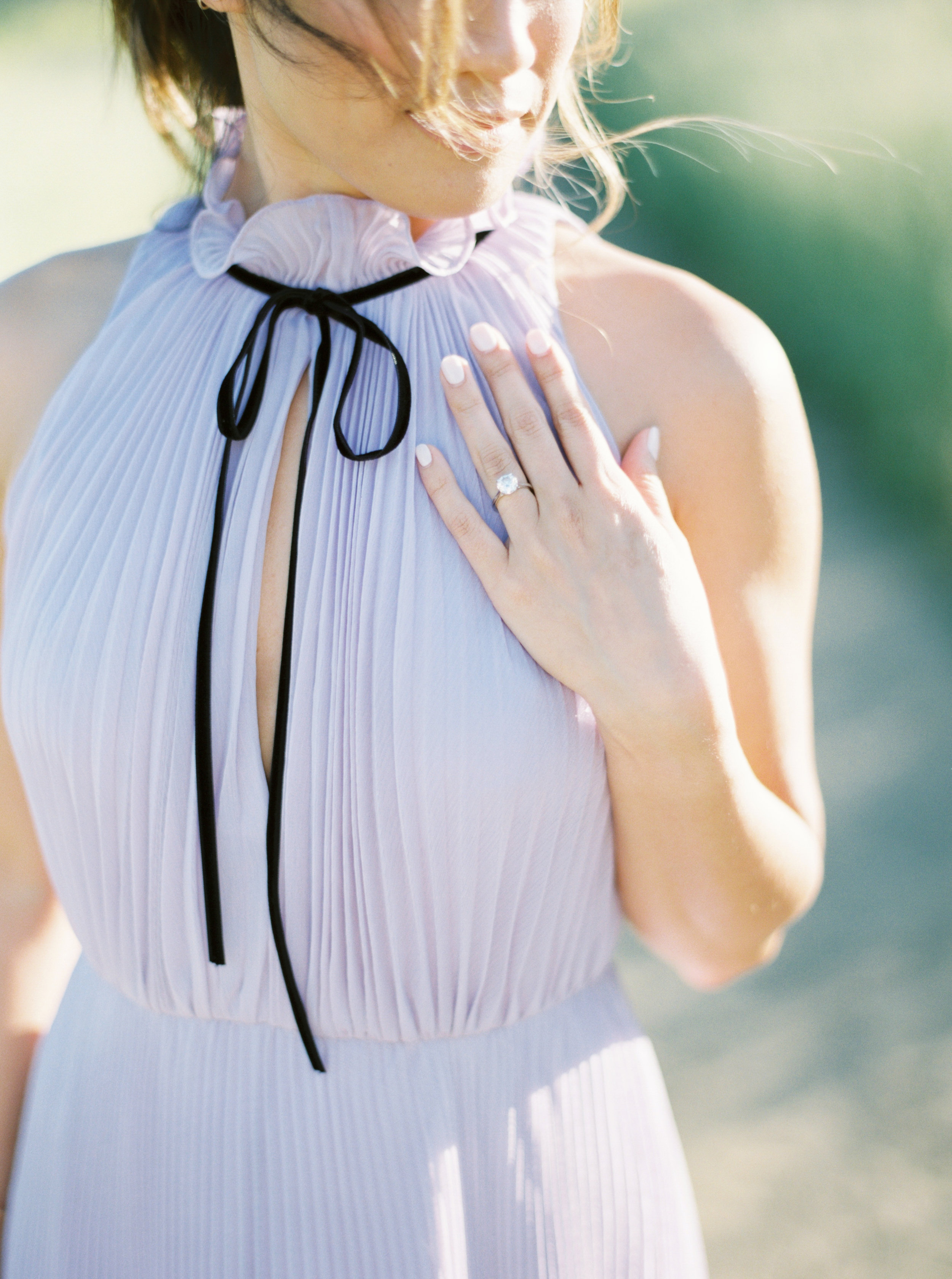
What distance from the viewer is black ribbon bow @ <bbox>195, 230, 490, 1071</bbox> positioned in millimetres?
759

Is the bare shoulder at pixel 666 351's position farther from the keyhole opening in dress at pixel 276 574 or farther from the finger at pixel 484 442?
the keyhole opening in dress at pixel 276 574

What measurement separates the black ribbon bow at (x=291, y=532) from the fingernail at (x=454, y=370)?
0.09ft

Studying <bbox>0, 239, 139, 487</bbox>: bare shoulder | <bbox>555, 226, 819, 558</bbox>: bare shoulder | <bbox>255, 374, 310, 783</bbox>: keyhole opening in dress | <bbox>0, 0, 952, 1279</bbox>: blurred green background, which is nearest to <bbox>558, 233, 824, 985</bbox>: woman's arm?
<bbox>555, 226, 819, 558</bbox>: bare shoulder

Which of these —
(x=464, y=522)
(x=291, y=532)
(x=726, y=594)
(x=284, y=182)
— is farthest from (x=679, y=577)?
(x=284, y=182)

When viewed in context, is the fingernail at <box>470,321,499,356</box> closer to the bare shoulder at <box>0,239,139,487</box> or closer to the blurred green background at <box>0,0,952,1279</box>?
the bare shoulder at <box>0,239,139,487</box>

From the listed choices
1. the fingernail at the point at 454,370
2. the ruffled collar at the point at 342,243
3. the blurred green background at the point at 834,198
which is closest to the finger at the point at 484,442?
the fingernail at the point at 454,370

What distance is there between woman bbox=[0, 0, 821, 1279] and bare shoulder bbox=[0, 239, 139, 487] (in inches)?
1.6

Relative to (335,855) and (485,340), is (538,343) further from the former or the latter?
(335,855)

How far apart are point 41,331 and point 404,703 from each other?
0.46 meters

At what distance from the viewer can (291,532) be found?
0.80 meters

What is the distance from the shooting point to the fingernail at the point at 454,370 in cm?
78

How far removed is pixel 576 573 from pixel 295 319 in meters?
0.31

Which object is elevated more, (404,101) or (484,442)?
(404,101)

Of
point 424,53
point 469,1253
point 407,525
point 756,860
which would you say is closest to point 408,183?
point 424,53
